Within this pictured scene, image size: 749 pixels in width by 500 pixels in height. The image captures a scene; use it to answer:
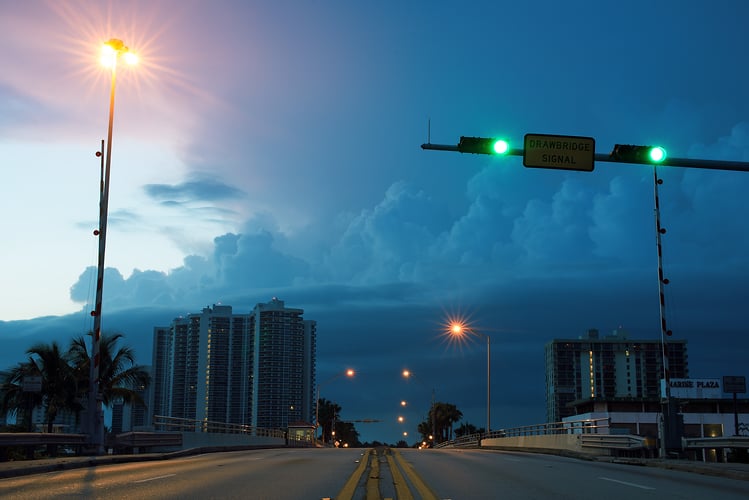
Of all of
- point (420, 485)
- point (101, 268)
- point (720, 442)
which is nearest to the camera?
point (420, 485)

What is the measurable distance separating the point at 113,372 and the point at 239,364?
93.1 m

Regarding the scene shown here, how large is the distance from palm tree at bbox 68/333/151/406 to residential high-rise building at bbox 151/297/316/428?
90.9m

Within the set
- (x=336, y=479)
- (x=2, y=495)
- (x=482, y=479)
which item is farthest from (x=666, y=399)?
(x=2, y=495)

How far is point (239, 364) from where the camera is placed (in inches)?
5285

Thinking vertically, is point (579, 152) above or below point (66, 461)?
above

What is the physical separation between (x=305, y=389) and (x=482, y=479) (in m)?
130

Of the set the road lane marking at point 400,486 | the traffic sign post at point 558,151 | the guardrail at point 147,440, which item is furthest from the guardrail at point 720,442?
the guardrail at point 147,440

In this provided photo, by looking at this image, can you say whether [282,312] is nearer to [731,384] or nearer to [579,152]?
[731,384]

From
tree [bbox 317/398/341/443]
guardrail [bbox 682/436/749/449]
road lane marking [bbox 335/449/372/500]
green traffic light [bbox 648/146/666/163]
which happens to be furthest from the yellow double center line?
tree [bbox 317/398/341/443]

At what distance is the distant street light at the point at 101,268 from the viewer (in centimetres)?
2484

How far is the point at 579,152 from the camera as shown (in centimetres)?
1970

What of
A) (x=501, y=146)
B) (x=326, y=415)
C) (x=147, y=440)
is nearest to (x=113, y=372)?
(x=147, y=440)

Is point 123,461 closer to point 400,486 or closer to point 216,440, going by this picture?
point 400,486

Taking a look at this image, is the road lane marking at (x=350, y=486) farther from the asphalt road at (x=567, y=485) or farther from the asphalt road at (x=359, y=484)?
the asphalt road at (x=567, y=485)
